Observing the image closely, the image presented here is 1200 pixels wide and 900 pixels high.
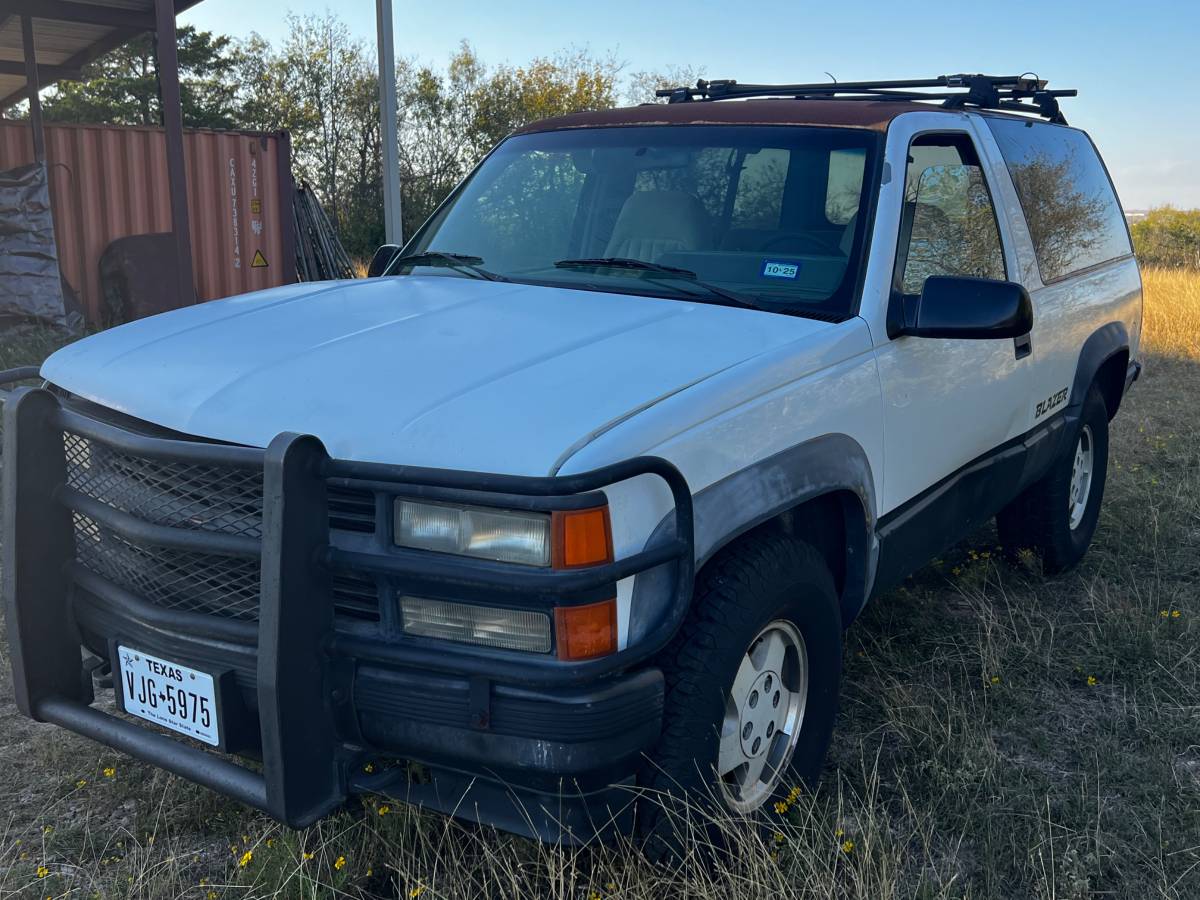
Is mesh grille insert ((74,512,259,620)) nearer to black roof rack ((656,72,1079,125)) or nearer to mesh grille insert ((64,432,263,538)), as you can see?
mesh grille insert ((64,432,263,538))

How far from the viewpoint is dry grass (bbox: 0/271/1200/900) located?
99.4 inches

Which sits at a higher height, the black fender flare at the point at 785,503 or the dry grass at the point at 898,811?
the black fender flare at the point at 785,503

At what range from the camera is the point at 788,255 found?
10.7ft

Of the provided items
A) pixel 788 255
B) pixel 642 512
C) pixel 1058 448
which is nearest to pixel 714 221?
pixel 788 255

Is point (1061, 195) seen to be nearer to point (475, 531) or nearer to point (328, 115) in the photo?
point (475, 531)

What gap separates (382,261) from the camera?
4.20m

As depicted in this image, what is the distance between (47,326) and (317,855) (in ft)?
33.5

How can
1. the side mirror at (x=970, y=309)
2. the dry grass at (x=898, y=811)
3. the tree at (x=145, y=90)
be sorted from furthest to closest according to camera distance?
the tree at (x=145, y=90), the side mirror at (x=970, y=309), the dry grass at (x=898, y=811)

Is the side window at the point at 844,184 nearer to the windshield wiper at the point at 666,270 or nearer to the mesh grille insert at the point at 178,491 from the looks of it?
the windshield wiper at the point at 666,270

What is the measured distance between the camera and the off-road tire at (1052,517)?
468cm

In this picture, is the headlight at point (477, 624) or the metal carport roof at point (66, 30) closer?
the headlight at point (477, 624)

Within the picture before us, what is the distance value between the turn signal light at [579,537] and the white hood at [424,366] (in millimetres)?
112

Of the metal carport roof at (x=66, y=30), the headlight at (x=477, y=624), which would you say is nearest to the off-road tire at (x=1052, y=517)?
the headlight at (x=477, y=624)

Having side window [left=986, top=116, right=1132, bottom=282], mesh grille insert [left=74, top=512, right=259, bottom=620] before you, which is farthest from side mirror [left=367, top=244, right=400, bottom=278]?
side window [left=986, top=116, right=1132, bottom=282]
